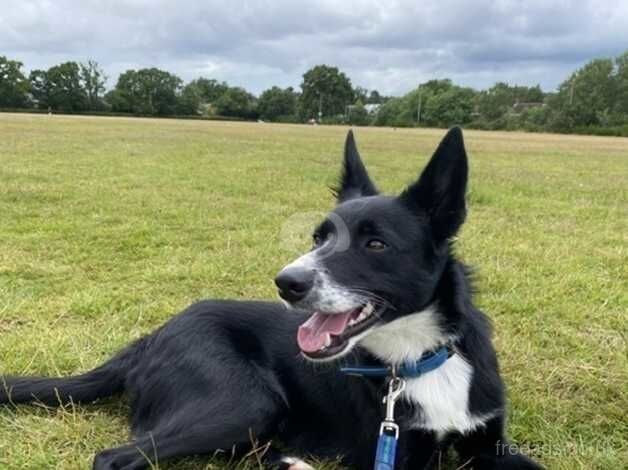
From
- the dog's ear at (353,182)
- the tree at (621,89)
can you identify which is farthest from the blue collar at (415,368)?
the tree at (621,89)

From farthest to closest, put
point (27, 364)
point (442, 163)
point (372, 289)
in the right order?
point (27, 364) → point (442, 163) → point (372, 289)

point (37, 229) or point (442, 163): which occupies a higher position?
point (442, 163)

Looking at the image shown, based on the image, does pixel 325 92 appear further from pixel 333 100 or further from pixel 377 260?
pixel 377 260

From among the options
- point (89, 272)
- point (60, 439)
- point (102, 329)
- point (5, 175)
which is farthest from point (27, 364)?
point (5, 175)

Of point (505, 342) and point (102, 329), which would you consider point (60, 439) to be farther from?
point (505, 342)

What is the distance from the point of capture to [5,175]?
10.2 meters

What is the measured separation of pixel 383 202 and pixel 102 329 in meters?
2.22

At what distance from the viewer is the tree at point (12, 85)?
7669cm

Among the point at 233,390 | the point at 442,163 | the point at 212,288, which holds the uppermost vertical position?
the point at 442,163

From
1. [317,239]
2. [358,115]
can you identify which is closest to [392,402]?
[317,239]

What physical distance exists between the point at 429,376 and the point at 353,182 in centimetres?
101

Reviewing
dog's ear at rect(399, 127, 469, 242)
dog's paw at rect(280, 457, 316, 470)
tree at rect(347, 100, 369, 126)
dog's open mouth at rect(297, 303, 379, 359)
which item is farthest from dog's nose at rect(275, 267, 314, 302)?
tree at rect(347, 100, 369, 126)

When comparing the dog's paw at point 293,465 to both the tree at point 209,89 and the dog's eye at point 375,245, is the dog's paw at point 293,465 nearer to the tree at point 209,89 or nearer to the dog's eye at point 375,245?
the dog's eye at point 375,245

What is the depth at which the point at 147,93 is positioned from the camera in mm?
88562
